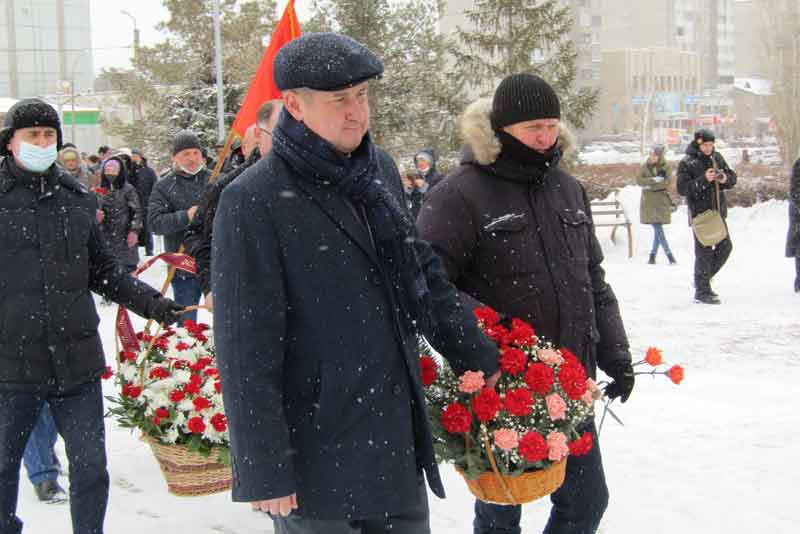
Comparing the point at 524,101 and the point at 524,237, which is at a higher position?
the point at 524,101

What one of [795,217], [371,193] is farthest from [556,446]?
[795,217]

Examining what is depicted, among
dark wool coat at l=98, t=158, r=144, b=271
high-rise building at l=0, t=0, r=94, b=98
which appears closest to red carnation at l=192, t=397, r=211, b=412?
dark wool coat at l=98, t=158, r=144, b=271

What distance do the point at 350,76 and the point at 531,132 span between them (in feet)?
4.04

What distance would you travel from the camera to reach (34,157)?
412 centimetres

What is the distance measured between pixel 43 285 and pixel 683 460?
3741 mm

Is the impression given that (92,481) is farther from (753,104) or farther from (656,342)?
(753,104)

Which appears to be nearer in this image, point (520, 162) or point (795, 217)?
point (520, 162)

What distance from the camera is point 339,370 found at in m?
2.55

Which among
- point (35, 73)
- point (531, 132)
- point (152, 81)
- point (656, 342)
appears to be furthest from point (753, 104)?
point (531, 132)

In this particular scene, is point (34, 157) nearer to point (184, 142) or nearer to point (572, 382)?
point (572, 382)

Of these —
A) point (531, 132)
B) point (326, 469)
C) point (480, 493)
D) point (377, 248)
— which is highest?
point (531, 132)

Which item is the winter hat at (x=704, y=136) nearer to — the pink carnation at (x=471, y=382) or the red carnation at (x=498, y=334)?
the red carnation at (x=498, y=334)

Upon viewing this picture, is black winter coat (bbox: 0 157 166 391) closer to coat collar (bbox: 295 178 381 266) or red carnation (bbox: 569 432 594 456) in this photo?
coat collar (bbox: 295 178 381 266)

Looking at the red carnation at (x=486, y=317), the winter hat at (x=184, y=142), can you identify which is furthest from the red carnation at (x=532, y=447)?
the winter hat at (x=184, y=142)
